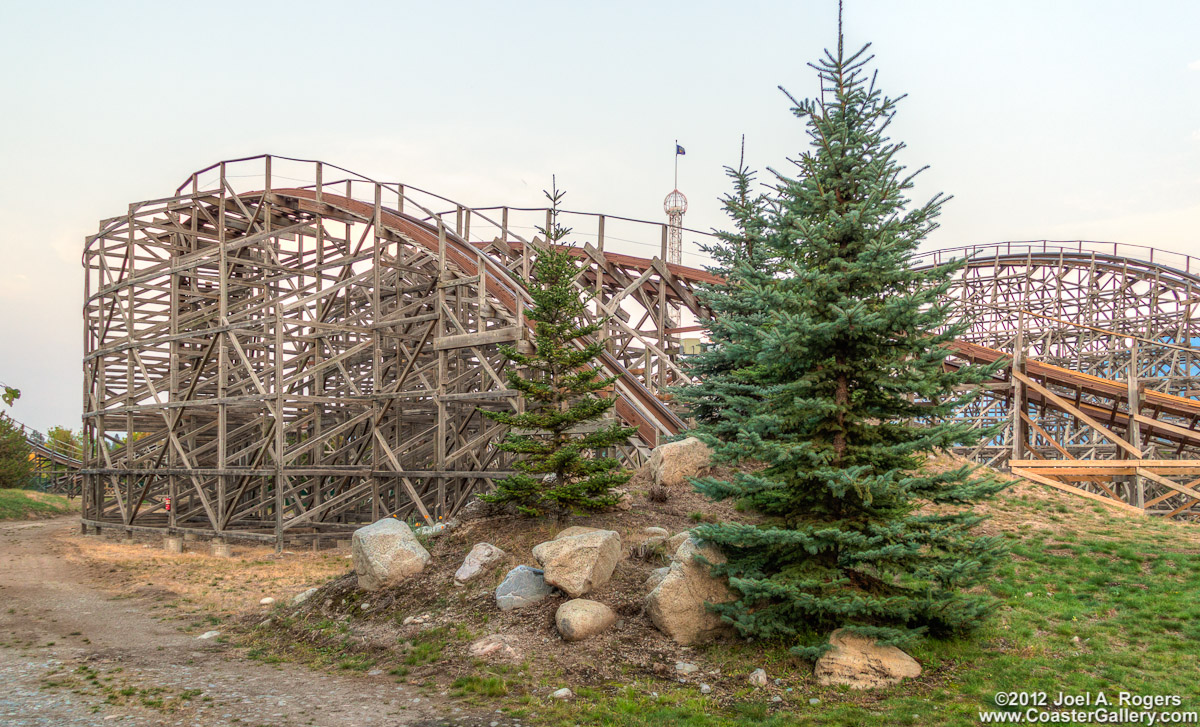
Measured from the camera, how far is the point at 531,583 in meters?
10.8

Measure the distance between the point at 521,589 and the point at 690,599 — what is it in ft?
8.04

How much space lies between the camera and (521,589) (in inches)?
422

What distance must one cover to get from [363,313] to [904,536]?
899 inches

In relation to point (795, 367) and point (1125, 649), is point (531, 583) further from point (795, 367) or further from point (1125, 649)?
point (1125, 649)

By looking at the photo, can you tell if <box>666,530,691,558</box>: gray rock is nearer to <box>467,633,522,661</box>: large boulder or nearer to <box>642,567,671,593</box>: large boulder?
<box>642,567,671,593</box>: large boulder

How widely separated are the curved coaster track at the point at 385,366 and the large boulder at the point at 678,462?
1809 mm

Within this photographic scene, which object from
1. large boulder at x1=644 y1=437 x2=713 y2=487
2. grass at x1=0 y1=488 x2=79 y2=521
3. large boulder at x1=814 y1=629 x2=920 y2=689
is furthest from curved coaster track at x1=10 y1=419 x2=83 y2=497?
large boulder at x1=814 y1=629 x2=920 y2=689

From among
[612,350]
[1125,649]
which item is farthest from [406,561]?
[612,350]

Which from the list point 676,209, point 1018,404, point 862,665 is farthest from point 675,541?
point 676,209

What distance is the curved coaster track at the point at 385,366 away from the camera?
1878 centimetres

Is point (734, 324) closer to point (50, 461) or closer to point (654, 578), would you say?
point (654, 578)

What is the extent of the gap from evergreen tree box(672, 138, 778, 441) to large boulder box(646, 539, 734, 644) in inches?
79.6

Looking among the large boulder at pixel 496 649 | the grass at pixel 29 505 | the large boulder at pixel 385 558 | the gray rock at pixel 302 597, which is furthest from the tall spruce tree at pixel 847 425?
the grass at pixel 29 505

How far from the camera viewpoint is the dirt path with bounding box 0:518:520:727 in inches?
318
